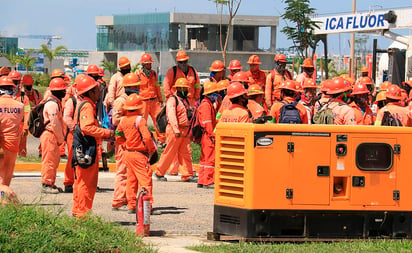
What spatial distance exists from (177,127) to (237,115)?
3.68 metres

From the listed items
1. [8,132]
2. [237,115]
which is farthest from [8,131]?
[237,115]

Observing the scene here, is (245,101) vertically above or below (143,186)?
above

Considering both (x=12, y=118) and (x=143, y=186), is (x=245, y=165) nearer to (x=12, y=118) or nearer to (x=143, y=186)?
(x=143, y=186)

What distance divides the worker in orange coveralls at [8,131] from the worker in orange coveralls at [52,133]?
1890 millimetres

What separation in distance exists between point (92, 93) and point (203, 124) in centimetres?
432

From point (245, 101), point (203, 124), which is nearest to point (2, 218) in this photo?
point (245, 101)

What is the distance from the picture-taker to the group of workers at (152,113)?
13.0 meters

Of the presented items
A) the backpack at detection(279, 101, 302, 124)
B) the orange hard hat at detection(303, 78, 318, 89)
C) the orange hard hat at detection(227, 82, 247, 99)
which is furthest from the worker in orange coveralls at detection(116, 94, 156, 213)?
the orange hard hat at detection(303, 78, 318, 89)

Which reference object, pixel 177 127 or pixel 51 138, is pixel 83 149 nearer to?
pixel 51 138

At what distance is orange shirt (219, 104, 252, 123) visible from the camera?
13.7 m

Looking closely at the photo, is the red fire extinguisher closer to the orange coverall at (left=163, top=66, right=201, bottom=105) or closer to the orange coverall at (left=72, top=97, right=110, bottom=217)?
the orange coverall at (left=72, top=97, right=110, bottom=217)

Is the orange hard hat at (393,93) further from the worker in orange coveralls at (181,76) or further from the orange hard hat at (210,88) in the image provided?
the worker in orange coveralls at (181,76)

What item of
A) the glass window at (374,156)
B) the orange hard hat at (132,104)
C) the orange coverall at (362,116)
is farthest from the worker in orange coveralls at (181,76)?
the glass window at (374,156)

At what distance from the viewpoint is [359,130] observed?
11633mm
